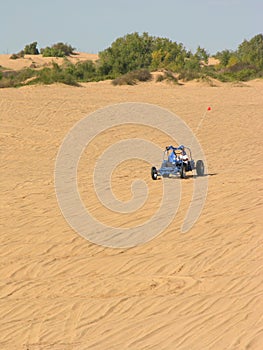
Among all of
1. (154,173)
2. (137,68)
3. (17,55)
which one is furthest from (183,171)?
(17,55)

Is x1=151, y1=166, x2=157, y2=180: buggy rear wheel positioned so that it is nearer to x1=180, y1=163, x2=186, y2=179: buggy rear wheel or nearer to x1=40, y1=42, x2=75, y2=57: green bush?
x1=180, y1=163, x2=186, y2=179: buggy rear wheel

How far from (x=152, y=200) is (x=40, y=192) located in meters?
2.02

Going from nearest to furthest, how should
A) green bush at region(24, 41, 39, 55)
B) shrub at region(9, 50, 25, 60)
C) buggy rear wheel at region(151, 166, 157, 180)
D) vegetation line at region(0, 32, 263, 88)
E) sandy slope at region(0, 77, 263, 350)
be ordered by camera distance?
sandy slope at region(0, 77, 263, 350) < buggy rear wheel at region(151, 166, 157, 180) < vegetation line at region(0, 32, 263, 88) < shrub at region(9, 50, 25, 60) < green bush at region(24, 41, 39, 55)

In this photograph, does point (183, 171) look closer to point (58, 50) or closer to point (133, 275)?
point (133, 275)

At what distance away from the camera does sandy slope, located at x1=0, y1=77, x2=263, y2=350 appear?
5352 millimetres

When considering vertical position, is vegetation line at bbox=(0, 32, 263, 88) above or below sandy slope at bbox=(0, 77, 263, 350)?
above

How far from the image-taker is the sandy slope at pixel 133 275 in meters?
5.35

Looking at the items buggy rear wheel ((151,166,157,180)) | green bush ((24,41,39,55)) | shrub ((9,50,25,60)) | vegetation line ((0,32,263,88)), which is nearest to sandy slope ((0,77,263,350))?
buggy rear wheel ((151,166,157,180))

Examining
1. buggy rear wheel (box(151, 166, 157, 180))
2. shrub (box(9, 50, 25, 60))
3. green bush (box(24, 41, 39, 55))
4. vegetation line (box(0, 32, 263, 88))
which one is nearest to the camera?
buggy rear wheel (box(151, 166, 157, 180))

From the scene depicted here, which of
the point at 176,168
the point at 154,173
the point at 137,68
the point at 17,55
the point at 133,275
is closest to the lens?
the point at 133,275

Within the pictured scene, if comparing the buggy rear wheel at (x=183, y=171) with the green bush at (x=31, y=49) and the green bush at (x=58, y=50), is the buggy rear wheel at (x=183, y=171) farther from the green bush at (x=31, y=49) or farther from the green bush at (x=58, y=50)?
the green bush at (x=31, y=49)

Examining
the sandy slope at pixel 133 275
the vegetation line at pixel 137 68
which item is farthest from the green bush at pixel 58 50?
the sandy slope at pixel 133 275

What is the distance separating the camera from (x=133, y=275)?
6.80 m

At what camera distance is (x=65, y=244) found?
8.00m
